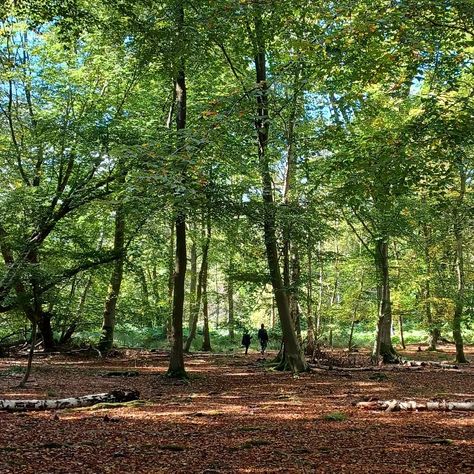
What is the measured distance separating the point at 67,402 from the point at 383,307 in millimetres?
12046

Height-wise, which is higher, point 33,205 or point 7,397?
point 33,205

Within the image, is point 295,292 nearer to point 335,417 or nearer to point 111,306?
point 335,417

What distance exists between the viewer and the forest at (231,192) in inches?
244

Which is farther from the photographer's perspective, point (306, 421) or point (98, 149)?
point (98, 149)

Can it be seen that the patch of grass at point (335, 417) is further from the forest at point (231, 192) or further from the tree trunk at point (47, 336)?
the tree trunk at point (47, 336)

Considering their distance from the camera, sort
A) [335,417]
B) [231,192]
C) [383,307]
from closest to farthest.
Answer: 1. [335,417]
2. [231,192]
3. [383,307]

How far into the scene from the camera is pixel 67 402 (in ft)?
29.1

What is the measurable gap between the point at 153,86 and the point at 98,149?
212 inches

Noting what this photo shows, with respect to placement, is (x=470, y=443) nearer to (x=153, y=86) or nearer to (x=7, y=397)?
(x=7, y=397)

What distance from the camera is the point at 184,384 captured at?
12.9 m

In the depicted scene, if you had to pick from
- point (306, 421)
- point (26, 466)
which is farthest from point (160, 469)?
point (306, 421)

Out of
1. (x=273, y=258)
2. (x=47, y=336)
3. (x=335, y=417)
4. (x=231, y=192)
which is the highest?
(x=231, y=192)

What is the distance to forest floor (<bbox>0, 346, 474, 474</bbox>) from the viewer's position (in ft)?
17.2

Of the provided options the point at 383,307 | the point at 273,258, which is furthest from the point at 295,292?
the point at 383,307
